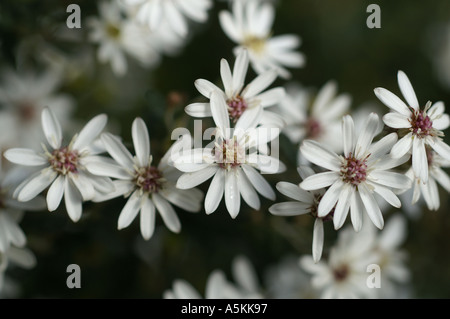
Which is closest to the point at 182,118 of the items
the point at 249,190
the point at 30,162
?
the point at 249,190

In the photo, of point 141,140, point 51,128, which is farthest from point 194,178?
point 51,128

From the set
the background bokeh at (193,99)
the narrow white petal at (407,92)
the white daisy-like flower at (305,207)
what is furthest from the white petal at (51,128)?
the narrow white petal at (407,92)

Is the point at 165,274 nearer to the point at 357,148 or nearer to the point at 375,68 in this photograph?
the point at 357,148

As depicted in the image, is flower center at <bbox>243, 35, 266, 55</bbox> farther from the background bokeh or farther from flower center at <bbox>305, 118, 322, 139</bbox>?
flower center at <bbox>305, 118, 322, 139</bbox>

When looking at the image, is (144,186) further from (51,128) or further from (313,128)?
(313,128)

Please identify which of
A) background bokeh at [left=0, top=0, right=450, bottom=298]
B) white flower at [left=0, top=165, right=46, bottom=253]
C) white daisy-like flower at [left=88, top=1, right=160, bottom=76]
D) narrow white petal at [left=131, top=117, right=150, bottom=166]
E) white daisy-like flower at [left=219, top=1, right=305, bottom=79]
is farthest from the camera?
white daisy-like flower at [left=88, top=1, right=160, bottom=76]

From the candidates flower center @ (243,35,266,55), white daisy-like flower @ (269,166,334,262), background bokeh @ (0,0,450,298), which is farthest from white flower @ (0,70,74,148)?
white daisy-like flower @ (269,166,334,262)
